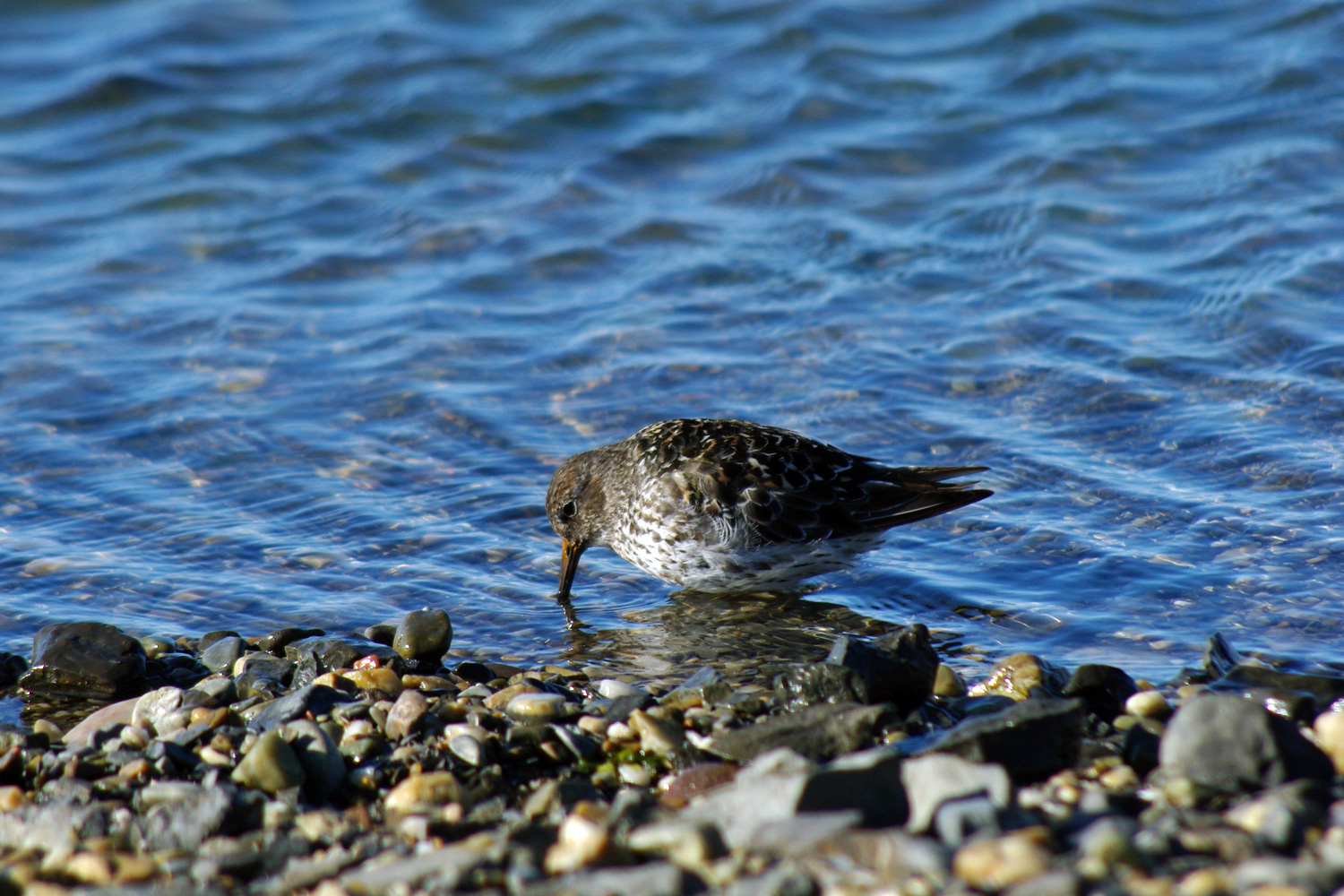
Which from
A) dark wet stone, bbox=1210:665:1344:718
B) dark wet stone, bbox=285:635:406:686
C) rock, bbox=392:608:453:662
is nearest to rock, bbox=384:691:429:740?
dark wet stone, bbox=285:635:406:686

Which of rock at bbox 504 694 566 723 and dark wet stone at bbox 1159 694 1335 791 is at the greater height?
dark wet stone at bbox 1159 694 1335 791

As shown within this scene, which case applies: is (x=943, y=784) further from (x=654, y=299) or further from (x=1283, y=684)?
(x=654, y=299)

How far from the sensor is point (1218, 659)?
5.71 m

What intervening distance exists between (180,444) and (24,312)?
2.89m

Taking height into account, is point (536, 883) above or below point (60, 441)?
below

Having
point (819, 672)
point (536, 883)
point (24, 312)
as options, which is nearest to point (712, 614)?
point (819, 672)

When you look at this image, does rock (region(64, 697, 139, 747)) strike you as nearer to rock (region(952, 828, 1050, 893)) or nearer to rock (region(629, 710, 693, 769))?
rock (region(629, 710, 693, 769))

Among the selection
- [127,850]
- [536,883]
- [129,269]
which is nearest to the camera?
[536,883]

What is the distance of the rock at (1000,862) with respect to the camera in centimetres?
361

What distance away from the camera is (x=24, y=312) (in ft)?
34.8

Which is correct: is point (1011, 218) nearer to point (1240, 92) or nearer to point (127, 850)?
point (1240, 92)

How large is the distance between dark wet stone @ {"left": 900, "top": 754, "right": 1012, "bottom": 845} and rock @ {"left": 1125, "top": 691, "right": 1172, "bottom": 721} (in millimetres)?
1241

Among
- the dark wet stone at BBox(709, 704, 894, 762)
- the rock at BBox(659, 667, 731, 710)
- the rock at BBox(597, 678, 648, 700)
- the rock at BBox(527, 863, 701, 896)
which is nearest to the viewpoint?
the rock at BBox(527, 863, 701, 896)

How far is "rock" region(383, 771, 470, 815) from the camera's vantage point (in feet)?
15.1
